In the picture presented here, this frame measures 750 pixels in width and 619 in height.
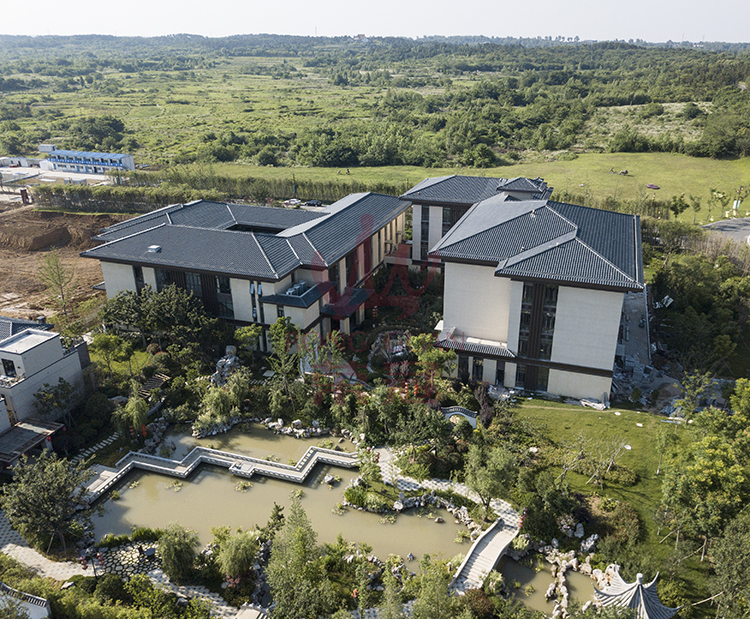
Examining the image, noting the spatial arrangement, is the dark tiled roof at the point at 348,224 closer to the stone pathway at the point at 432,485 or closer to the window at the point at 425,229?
the window at the point at 425,229

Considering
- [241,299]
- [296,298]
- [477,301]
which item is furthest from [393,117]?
[477,301]

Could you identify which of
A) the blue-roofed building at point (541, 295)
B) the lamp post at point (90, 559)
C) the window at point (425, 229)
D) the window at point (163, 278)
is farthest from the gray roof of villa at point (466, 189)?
the lamp post at point (90, 559)

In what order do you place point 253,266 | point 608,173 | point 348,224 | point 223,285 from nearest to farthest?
point 253,266
point 223,285
point 348,224
point 608,173

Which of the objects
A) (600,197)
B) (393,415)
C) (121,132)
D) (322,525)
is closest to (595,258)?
(393,415)

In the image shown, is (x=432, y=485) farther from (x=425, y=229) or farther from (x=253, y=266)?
(x=425, y=229)

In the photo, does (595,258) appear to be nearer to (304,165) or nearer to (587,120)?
(304,165)

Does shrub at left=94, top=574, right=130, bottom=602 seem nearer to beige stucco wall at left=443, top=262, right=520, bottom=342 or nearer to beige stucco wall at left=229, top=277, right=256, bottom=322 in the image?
beige stucco wall at left=229, top=277, right=256, bottom=322

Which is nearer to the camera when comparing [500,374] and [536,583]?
[536,583]
